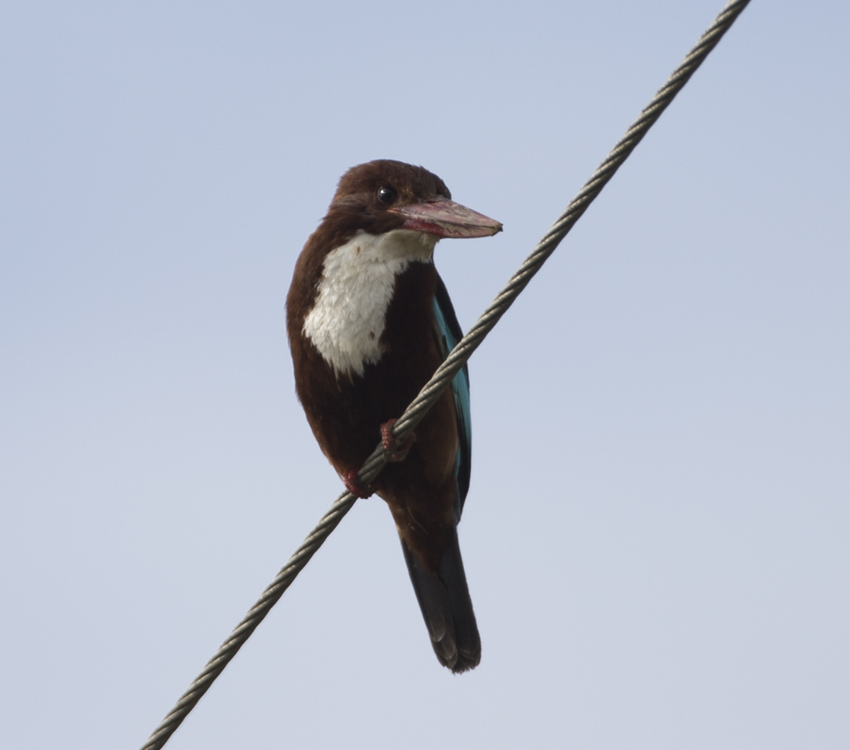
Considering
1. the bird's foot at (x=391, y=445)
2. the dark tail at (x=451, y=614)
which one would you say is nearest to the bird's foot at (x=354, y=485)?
the bird's foot at (x=391, y=445)

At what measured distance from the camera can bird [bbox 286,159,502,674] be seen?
13.8 feet

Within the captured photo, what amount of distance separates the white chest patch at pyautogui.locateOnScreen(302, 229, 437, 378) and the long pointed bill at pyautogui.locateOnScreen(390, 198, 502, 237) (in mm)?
51

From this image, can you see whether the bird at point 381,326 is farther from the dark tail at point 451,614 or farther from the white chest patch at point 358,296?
the dark tail at point 451,614

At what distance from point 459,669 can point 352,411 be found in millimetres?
1406

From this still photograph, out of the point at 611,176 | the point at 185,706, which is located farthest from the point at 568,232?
the point at 185,706

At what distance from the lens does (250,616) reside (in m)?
3.40

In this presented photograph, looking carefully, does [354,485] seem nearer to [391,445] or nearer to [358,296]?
[391,445]

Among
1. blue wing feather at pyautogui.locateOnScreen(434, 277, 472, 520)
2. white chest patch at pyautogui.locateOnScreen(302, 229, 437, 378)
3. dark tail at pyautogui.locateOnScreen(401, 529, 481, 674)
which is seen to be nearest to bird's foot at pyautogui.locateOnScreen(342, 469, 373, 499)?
white chest patch at pyautogui.locateOnScreen(302, 229, 437, 378)

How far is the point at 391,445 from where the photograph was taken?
4.12 meters

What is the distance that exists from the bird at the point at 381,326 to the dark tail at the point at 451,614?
0.32 meters

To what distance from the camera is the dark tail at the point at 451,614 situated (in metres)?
4.96

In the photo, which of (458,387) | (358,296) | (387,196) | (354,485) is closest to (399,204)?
(387,196)

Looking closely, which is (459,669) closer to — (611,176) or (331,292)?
(331,292)

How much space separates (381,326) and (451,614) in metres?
1.45
